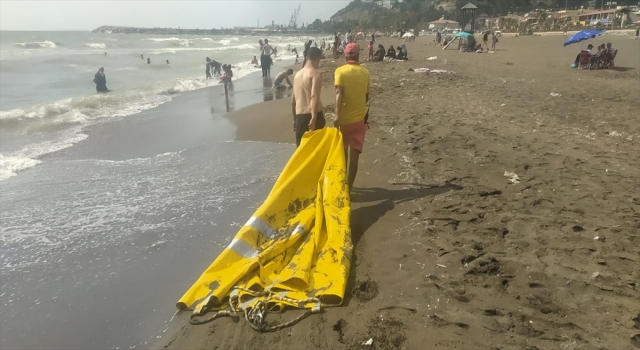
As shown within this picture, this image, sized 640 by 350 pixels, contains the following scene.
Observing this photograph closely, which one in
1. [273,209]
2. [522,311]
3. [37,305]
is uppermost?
[273,209]

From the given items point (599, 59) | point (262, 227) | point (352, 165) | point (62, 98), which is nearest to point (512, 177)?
point (352, 165)

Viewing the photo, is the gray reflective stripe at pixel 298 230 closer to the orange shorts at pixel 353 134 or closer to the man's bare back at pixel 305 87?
the orange shorts at pixel 353 134

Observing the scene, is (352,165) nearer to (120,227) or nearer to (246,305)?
(246,305)

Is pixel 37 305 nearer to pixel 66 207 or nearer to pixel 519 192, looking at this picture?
pixel 66 207

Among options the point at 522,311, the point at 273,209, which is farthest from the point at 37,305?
the point at 522,311

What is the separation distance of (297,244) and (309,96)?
2017mm

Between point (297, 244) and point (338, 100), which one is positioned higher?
point (338, 100)

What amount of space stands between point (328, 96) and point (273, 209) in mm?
9487

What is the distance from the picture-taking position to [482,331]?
2875 millimetres

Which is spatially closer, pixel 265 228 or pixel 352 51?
pixel 265 228

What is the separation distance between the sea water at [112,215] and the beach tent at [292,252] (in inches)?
20.5

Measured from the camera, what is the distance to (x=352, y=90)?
505 cm

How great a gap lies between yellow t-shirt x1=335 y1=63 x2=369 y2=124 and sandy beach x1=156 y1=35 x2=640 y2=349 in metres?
1.03

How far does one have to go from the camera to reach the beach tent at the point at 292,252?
3.27 meters
